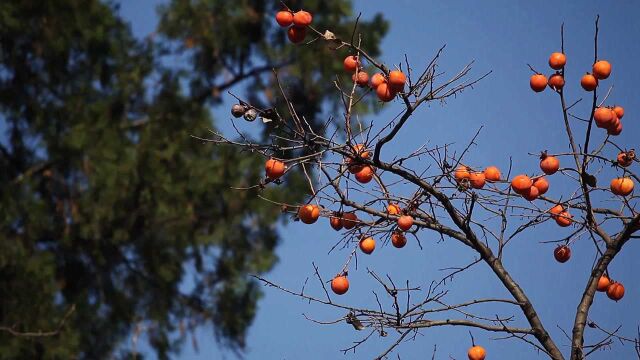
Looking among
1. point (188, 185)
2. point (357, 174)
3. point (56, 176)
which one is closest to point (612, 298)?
point (357, 174)

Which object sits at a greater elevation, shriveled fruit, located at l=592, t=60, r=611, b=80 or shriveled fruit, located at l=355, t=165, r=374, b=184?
shriveled fruit, located at l=592, t=60, r=611, b=80

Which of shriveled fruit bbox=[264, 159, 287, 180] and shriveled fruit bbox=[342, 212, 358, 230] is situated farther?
shriveled fruit bbox=[342, 212, 358, 230]

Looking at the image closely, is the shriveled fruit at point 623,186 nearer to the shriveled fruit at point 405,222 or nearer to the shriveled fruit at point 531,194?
the shriveled fruit at point 531,194

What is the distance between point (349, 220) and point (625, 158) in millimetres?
732

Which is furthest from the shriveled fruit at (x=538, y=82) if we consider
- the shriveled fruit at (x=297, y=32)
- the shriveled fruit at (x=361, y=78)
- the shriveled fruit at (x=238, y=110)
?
the shriveled fruit at (x=238, y=110)

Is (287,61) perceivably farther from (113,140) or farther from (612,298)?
(612,298)

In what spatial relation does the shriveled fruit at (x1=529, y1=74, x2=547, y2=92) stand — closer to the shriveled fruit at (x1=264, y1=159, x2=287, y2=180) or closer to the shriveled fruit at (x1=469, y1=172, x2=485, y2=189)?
the shriveled fruit at (x1=469, y1=172, x2=485, y2=189)

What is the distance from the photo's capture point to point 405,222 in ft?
7.28

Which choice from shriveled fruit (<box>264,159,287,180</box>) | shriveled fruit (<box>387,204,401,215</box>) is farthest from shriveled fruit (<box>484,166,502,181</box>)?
shriveled fruit (<box>264,159,287,180</box>)

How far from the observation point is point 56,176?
22.7 ft

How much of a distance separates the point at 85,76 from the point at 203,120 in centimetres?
93

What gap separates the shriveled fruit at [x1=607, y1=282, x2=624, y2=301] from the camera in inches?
96.7

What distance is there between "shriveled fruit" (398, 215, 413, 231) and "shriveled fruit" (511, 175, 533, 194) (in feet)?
0.96

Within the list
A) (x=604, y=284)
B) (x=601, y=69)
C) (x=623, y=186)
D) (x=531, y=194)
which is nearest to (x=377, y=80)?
(x=531, y=194)
